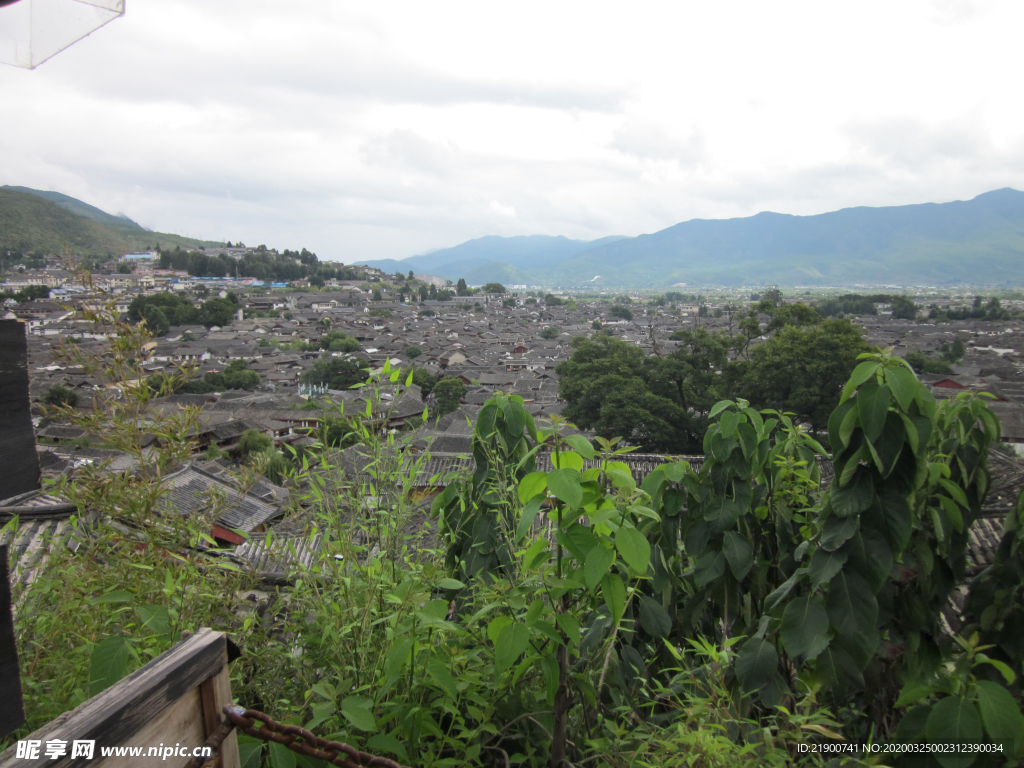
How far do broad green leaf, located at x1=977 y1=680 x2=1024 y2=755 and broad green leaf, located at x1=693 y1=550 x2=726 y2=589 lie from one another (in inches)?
23.1

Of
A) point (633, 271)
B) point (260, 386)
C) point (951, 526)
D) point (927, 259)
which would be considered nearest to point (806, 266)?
point (927, 259)

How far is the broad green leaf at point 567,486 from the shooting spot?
2.80 feet

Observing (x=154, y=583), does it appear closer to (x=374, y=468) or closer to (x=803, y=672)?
(x=374, y=468)

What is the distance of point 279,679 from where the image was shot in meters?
1.11

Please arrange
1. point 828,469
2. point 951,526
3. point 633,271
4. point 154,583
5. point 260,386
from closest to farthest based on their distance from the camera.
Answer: point 154,583
point 951,526
point 828,469
point 260,386
point 633,271

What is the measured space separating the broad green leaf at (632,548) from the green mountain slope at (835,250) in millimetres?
87644

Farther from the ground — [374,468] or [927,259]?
[927,259]

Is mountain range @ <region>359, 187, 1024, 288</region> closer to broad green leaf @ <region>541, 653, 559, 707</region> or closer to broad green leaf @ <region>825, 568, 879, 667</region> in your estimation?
broad green leaf @ <region>825, 568, 879, 667</region>

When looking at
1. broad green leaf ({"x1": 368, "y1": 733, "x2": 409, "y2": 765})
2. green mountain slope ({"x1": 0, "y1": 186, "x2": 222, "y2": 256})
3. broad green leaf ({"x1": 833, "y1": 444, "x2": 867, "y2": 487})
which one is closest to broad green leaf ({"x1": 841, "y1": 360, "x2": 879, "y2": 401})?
broad green leaf ({"x1": 833, "y1": 444, "x2": 867, "y2": 487})

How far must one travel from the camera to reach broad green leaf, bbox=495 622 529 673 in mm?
874

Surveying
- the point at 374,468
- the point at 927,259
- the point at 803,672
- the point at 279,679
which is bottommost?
the point at 803,672

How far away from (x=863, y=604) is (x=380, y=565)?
1.05 metres

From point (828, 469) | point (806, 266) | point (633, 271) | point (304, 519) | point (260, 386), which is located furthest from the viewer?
point (633, 271)

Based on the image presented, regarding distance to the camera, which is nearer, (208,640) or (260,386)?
(208,640)
